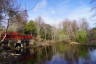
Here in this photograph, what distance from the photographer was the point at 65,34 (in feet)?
185

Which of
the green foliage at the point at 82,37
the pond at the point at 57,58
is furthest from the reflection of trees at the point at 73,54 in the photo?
the green foliage at the point at 82,37

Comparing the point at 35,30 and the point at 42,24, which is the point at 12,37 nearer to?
the point at 35,30

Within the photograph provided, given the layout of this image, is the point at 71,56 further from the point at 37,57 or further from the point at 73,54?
the point at 37,57

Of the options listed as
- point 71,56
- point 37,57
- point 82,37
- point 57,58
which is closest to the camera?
point 57,58

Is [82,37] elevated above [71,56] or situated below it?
above

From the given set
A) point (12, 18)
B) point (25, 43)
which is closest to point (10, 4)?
point (12, 18)

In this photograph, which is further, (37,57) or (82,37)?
(82,37)

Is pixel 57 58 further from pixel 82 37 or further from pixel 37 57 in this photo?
pixel 82 37

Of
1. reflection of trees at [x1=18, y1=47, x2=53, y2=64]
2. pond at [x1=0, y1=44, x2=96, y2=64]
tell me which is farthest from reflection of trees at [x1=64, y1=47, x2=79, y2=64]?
reflection of trees at [x1=18, y1=47, x2=53, y2=64]

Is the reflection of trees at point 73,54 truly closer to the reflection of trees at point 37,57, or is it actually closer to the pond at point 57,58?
the pond at point 57,58

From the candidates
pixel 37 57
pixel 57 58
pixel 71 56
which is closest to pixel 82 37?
pixel 71 56

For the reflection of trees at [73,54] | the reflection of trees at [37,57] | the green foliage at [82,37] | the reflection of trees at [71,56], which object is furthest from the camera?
the green foliage at [82,37]

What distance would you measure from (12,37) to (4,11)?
19385 millimetres

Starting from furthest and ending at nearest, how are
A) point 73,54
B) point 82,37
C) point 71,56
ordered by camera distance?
point 82,37 < point 73,54 < point 71,56
